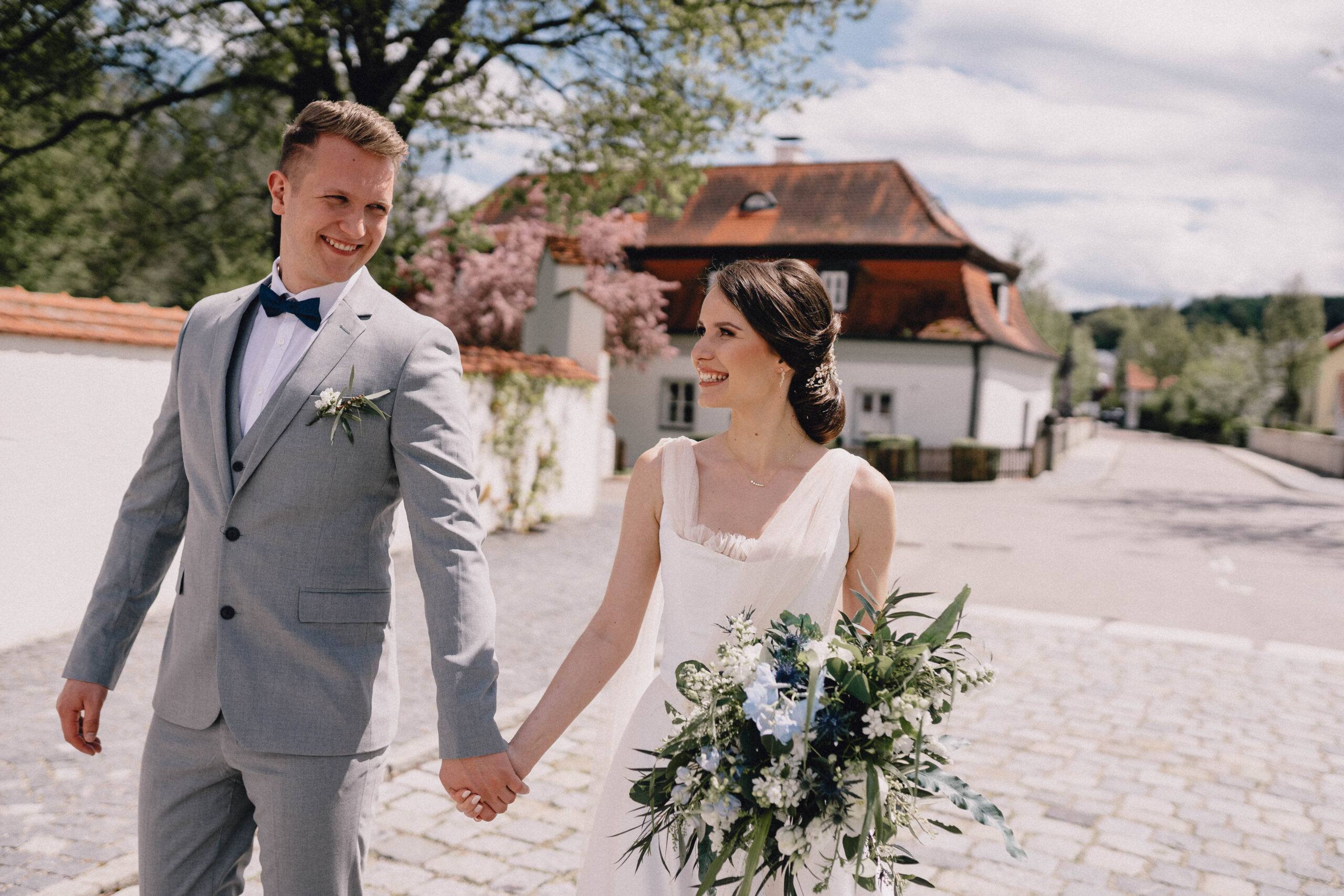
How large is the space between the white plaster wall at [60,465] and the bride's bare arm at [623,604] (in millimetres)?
5738

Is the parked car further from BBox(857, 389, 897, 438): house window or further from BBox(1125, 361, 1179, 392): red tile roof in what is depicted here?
BBox(857, 389, 897, 438): house window

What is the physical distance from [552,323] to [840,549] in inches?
568

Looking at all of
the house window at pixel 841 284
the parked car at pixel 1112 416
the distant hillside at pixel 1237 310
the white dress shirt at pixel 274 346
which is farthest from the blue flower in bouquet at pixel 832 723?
the distant hillside at pixel 1237 310

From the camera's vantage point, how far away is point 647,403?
3175 cm

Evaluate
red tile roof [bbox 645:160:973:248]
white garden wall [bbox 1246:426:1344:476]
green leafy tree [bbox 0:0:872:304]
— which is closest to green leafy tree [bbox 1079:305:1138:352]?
white garden wall [bbox 1246:426:1344:476]

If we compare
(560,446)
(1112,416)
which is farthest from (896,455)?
(1112,416)

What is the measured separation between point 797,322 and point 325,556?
1303 millimetres

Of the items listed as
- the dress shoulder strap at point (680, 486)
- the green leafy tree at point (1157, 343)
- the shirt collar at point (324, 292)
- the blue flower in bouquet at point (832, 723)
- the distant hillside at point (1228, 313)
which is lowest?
the blue flower in bouquet at point (832, 723)

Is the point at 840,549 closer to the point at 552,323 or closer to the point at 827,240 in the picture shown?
the point at 552,323

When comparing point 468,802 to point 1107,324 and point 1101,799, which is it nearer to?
point 1101,799

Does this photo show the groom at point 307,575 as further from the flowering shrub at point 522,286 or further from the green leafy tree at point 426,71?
the flowering shrub at point 522,286

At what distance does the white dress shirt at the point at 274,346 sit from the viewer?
2.47 meters

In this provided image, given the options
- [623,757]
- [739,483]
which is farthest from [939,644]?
[623,757]

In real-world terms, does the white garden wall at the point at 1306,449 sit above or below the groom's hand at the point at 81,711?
below
